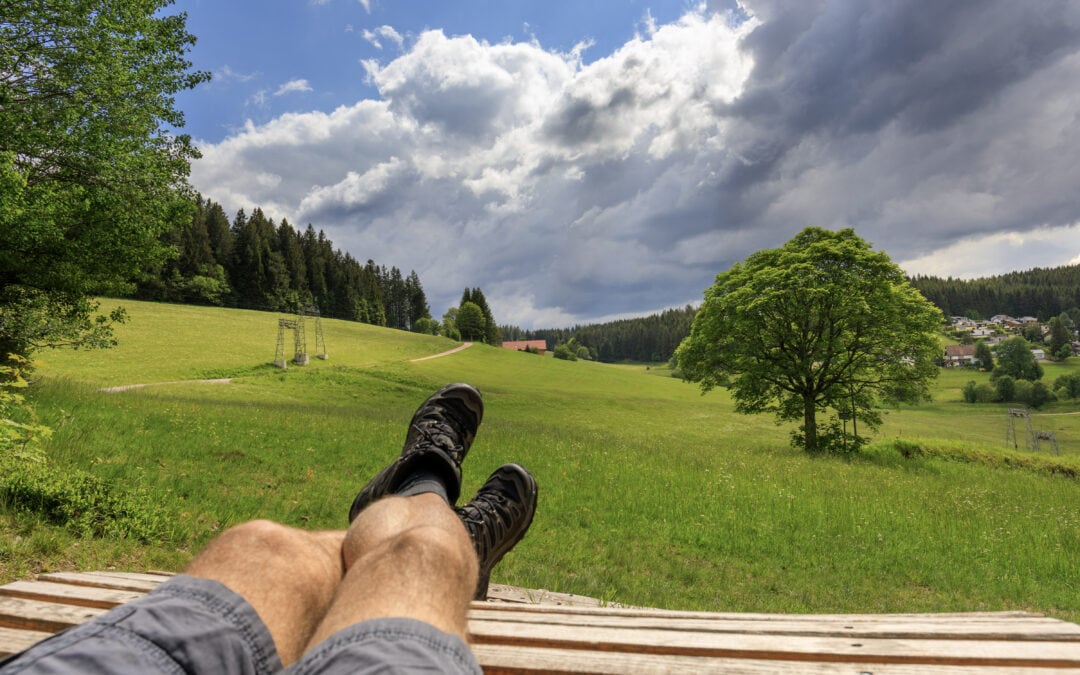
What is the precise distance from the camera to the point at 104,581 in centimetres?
229

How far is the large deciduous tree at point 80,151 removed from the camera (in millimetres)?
12158

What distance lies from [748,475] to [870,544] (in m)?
4.17

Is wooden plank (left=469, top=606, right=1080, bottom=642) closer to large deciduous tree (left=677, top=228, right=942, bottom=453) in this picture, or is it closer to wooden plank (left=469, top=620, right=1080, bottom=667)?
wooden plank (left=469, top=620, right=1080, bottom=667)

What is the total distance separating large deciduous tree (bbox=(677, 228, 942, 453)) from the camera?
1886 cm

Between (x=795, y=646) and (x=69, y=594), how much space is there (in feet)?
8.88

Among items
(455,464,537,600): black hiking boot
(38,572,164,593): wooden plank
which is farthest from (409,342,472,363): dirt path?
(38,572,164,593): wooden plank

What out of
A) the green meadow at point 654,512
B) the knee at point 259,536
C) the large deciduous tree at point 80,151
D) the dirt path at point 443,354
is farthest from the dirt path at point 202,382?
the knee at point 259,536

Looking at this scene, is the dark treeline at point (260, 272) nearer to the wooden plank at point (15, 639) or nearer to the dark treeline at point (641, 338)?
the wooden plank at point (15, 639)

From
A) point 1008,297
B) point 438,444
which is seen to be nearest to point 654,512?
point 438,444

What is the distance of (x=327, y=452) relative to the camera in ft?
33.2

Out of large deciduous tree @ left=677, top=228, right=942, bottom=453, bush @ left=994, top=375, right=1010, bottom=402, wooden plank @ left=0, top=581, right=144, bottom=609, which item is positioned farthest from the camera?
bush @ left=994, top=375, right=1010, bottom=402

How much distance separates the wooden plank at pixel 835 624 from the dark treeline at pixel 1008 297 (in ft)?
691

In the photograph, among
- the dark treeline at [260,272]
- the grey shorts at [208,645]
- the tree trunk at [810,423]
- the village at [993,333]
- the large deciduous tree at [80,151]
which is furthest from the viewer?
the village at [993,333]

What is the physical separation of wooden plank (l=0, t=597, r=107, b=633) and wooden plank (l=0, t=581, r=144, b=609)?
4 centimetres
